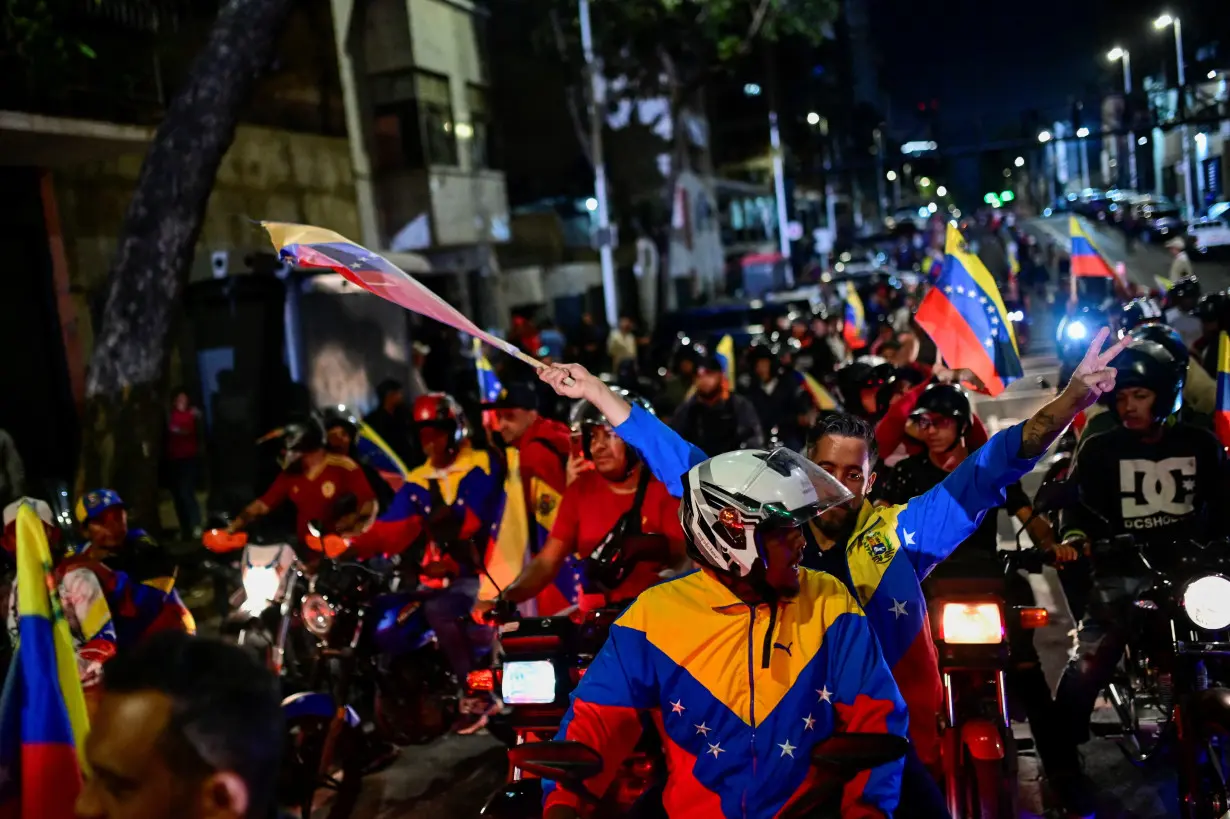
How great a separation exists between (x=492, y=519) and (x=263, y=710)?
5.23 m

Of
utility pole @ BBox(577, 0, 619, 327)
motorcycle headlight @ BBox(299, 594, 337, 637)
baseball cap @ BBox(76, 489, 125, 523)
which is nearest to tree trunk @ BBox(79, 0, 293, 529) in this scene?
baseball cap @ BBox(76, 489, 125, 523)

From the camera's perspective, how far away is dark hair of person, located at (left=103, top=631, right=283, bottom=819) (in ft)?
6.94

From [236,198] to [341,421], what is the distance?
10.8 m

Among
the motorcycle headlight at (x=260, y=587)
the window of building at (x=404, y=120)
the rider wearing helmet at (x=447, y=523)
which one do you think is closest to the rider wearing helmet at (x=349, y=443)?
the rider wearing helmet at (x=447, y=523)

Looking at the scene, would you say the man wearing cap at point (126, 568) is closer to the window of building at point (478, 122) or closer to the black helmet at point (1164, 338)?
the black helmet at point (1164, 338)

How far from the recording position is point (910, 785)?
360 cm

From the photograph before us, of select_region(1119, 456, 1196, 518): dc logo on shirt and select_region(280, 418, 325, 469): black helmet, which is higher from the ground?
select_region(280, 418, 325, 469): black helmet

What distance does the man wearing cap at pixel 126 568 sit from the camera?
564 cm

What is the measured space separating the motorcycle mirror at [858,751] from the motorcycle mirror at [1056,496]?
8.69 ft

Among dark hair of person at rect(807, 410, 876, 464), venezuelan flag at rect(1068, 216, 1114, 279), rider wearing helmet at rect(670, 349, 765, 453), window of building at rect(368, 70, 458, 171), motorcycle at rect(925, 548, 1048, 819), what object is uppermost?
window of building at rect(368, 70, 458, 171)

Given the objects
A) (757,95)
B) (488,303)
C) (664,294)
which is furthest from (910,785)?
(757,95)

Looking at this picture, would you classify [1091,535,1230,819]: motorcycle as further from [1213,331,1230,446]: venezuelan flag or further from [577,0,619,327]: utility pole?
[577,0,619,327]: utility pole

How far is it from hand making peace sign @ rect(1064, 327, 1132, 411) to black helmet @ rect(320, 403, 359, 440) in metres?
5.77

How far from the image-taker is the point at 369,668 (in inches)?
272
